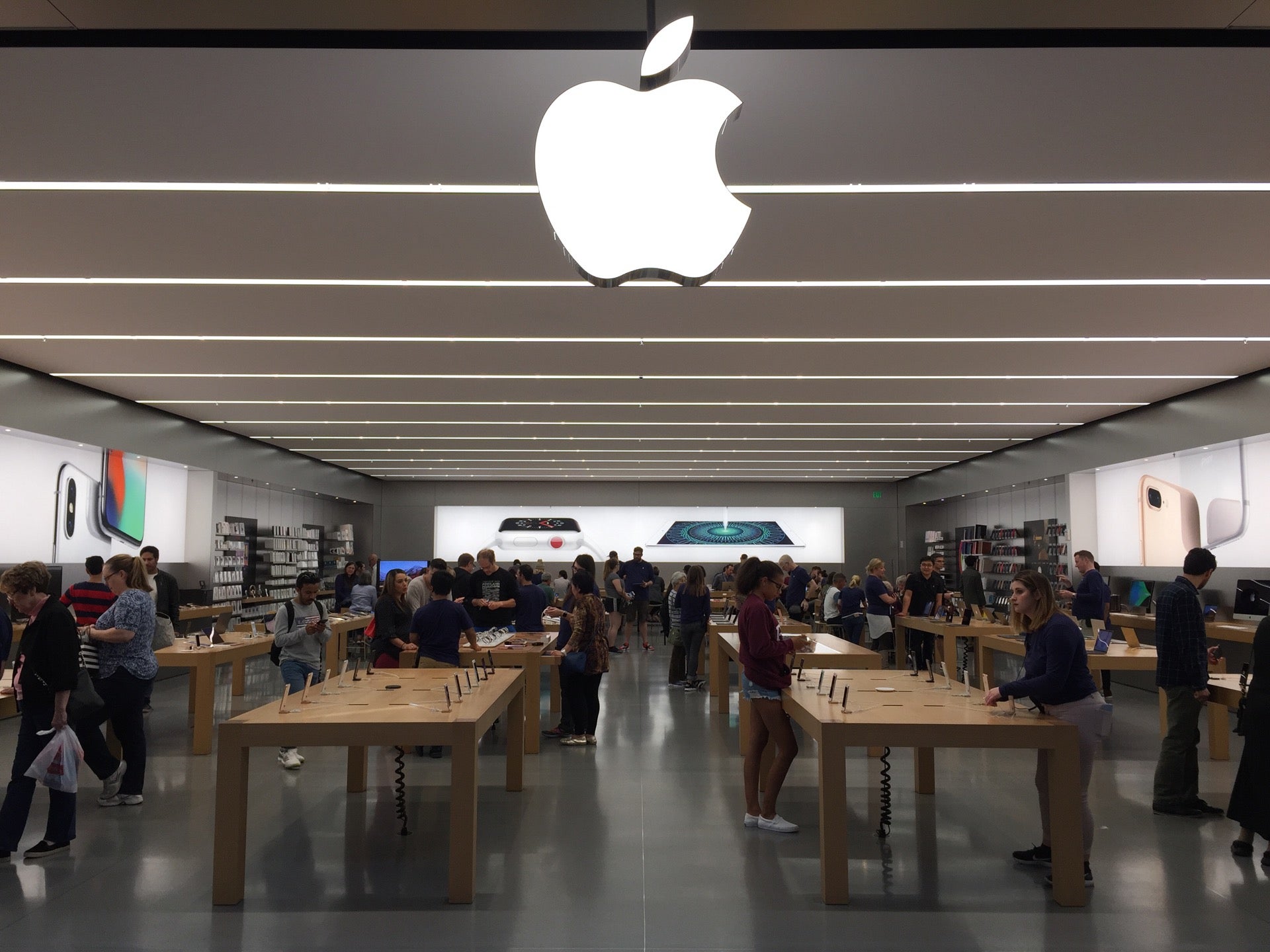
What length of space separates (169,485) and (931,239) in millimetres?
12506

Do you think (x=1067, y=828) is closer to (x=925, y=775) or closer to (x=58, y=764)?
(x=925, y=775)

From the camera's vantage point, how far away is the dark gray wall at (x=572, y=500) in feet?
78.0

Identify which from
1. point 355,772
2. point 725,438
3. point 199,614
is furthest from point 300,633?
point 725,438

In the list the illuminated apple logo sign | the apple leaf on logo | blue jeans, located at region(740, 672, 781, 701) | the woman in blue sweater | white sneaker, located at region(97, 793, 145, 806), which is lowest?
white sneaker, located at region(97, 793, 145, 806)

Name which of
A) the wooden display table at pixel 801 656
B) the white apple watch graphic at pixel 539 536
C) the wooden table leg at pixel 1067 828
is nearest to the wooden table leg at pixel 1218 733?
the wooden display table at pixel 801 656

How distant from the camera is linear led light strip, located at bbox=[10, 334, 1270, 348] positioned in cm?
847

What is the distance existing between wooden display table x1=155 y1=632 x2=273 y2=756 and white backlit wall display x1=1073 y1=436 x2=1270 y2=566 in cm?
1106

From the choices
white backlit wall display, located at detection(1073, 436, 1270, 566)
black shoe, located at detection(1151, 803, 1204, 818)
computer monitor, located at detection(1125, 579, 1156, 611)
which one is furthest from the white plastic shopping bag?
computer monitor, located at detection(1125, 579, 1156, 611)

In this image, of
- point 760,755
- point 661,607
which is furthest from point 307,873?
point 661,607

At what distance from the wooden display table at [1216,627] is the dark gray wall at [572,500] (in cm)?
1128

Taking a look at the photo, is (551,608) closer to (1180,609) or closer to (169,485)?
(169,485)

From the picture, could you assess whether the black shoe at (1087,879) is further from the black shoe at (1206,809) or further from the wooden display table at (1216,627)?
the wooden display table at (1216,627)

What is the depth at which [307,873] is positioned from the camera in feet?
15.0

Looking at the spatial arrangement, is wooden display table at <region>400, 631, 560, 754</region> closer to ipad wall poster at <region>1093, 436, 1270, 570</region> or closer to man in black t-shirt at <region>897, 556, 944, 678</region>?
man in black t-shirt at <region>897, 556, 944, 678</region>
